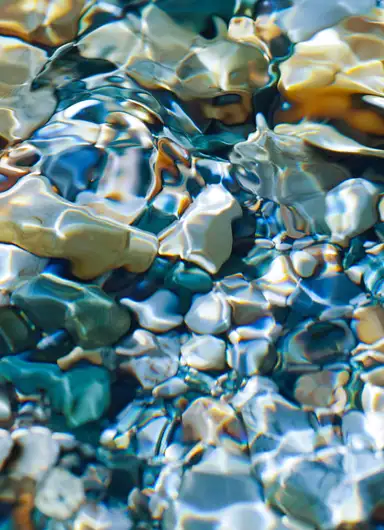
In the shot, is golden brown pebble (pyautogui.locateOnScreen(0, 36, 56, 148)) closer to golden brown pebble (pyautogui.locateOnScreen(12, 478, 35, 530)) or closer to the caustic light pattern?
the caustic light pattern

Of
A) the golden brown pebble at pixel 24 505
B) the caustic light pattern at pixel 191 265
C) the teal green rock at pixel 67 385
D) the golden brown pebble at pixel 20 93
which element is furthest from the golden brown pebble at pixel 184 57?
the golden brown pebble at pixel 24 505

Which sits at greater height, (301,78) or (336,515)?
(301,78)

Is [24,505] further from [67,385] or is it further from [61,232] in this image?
[61,232]

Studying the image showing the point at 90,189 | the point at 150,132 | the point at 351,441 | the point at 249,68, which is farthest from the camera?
the point at 249,68

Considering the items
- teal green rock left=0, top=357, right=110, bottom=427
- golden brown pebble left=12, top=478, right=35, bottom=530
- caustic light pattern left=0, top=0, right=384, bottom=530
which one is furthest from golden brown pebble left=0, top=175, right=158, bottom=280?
golden brown pebble left=12, top=478, right=35, bottom=530

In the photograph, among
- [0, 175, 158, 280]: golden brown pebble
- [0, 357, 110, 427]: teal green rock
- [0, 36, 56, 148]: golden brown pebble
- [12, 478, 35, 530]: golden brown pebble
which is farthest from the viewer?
[0, 36, 56, 148]: golden brown pebble

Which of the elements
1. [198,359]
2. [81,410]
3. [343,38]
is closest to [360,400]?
[198,359]

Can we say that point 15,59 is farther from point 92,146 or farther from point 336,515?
point 336,515

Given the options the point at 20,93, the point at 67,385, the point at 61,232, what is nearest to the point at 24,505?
the point at 67,385
